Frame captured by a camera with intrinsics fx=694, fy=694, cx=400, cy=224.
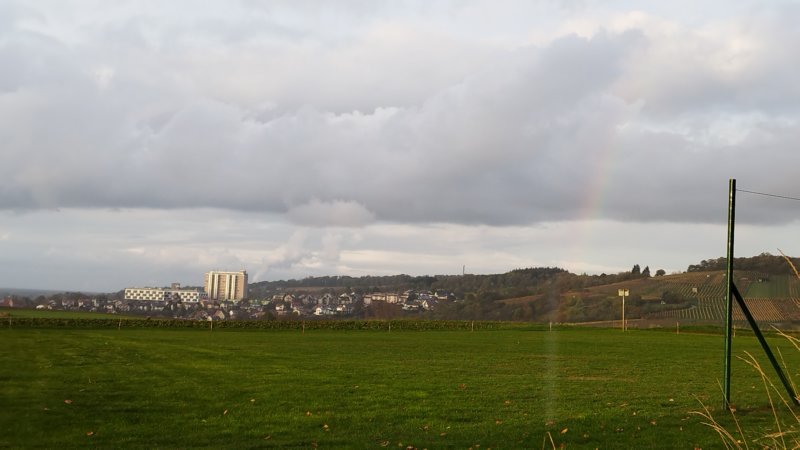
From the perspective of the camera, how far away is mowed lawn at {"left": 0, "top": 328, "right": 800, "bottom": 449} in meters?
11.0

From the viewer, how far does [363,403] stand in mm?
14734

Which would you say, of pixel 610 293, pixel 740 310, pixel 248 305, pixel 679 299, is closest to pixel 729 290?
pixel 740 310

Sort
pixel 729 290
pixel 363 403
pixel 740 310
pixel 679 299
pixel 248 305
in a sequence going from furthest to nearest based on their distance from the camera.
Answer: pixel 248 305 < pixel 679 299 < pixel 740 310 < pixel 363 403 < pixel 729 290

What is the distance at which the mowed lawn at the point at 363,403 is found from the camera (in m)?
11.0

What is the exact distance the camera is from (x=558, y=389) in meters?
17.1

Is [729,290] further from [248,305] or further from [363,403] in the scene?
[248,305]

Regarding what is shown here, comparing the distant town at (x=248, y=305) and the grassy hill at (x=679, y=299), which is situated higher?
the grassy hill at (x=679, y=299)

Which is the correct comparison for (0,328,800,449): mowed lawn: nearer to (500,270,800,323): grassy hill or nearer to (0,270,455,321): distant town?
(500,270,800,323): grassy hill

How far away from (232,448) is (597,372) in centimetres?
1453

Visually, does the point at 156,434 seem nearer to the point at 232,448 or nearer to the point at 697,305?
the point at 232,448

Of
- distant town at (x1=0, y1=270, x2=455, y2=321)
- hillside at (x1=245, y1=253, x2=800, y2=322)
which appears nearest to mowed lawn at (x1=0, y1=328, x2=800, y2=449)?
hillside at (x1=245, y1=253, x2=800, y2=322)

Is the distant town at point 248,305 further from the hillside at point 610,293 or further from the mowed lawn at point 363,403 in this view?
the mowed lawn at point 363,403

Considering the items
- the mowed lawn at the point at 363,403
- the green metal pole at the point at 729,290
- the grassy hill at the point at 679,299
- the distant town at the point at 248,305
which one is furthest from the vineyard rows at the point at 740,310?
the green metal pole at the point at 729,290

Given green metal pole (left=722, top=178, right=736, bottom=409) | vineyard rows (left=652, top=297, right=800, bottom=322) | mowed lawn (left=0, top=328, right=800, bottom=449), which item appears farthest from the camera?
vineyard rows (left=652, top=297, right=800, bottom=322)
